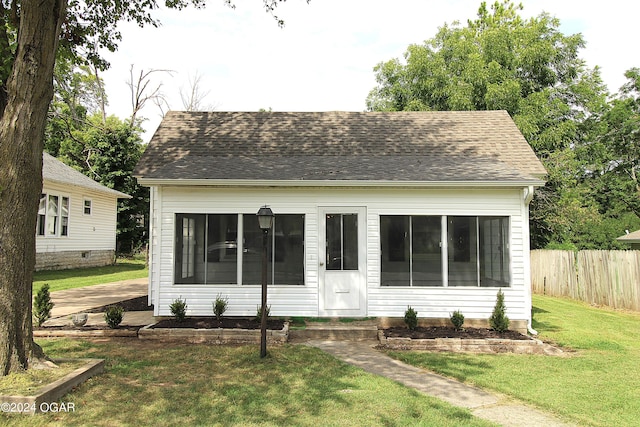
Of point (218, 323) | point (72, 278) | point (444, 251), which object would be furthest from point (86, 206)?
point (444, 251)

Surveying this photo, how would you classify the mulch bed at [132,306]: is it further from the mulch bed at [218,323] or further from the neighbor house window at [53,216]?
the neighbor house window at [53,216]

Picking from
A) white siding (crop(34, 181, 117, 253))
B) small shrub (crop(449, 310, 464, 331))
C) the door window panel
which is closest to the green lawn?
small shrub (crop(449, 310, 464, 331))

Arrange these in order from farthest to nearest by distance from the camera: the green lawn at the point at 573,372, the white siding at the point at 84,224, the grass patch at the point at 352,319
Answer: the white siding at the point at 84,224
the grass patch at the point at 352,319
the green lawn at the point at 573,372

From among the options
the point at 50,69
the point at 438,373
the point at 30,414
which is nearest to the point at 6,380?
the point at 30,414

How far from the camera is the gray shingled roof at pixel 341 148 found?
893cm

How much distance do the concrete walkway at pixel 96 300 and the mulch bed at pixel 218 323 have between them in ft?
2.70

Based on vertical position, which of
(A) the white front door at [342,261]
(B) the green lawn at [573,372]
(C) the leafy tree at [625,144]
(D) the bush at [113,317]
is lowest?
(B) the green lawn at [573,372]

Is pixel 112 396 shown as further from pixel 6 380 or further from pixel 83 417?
pixel 6 380

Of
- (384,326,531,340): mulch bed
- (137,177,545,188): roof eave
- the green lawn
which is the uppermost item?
(137,177,545,188): roof eave

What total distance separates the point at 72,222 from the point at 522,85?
957 inches

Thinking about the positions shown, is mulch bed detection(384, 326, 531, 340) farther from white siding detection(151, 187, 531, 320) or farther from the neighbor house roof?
the neighbor house roof

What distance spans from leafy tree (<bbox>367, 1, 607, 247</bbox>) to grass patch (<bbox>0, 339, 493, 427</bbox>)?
17.8 m

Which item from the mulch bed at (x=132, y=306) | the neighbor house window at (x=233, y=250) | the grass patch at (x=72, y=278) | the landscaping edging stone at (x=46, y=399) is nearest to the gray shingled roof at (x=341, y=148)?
the neighbor house window at (x=233, y=250)

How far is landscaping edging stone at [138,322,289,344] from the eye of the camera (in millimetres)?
7555
